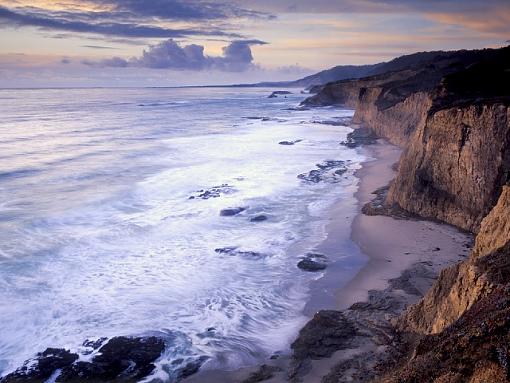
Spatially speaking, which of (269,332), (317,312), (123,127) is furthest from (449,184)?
(123,127)

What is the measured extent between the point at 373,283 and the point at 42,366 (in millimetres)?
→ 10502

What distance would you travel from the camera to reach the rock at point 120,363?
466 inches

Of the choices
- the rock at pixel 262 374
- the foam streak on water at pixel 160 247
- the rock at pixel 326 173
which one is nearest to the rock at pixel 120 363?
the foam streak on water at pixel 160 247

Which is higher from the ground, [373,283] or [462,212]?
[462,212]

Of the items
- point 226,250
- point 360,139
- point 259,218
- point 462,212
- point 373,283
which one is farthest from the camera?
point 360,139

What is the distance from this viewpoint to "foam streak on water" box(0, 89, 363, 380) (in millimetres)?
14266

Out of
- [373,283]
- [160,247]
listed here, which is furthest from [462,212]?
[160,247]

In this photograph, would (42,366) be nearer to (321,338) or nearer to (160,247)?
(321,338)

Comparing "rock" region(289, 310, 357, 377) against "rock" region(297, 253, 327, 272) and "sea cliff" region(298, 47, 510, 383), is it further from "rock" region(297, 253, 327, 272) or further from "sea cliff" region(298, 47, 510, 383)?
"rock" region(297, 253, 327, 272)

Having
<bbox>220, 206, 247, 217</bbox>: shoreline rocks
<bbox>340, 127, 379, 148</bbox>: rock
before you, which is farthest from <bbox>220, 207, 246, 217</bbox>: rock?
<bbox>340, 127, 379, 148</bbox>: rock

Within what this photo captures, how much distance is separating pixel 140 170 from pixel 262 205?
17.0 metres

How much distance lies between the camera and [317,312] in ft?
46.6

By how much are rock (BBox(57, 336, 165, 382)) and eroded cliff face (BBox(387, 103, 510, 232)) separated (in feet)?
45.5

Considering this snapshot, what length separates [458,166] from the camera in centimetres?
2025
